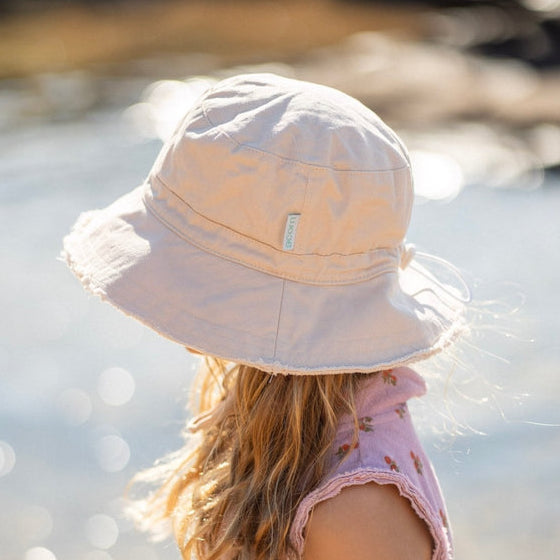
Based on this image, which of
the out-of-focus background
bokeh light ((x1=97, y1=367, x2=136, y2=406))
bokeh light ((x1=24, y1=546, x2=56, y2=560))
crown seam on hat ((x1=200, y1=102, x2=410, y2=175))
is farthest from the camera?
bokeh light ((x1=97, y1=367, x2=136, y2=406))

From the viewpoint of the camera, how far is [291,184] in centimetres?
119

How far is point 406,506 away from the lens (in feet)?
4.17

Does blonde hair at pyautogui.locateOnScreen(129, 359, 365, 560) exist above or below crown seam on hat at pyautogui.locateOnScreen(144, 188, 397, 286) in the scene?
below

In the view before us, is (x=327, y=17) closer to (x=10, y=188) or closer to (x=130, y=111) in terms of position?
(x=130, y=111)

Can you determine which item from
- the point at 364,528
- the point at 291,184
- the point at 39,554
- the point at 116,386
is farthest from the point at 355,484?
the point at 116,386

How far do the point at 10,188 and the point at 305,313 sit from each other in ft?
13.8

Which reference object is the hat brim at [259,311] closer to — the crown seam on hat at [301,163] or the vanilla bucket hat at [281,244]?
the vanilla bucket hat at [281,244]

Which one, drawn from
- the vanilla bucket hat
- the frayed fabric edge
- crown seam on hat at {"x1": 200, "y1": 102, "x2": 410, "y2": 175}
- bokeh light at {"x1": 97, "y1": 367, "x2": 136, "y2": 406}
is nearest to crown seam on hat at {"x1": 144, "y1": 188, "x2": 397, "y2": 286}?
the vanilla bucket hat

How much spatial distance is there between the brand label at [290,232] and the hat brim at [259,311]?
0.05 meters

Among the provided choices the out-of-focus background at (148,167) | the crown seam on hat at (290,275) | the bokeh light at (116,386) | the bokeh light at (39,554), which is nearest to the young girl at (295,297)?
the crown seam on hat at (290,275)

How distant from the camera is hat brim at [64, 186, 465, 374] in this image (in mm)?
1199

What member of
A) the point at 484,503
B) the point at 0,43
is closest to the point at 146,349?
the point at 484,503

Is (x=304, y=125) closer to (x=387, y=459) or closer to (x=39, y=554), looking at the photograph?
(x=387, y=459)

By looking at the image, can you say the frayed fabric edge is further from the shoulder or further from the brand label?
the brand label
